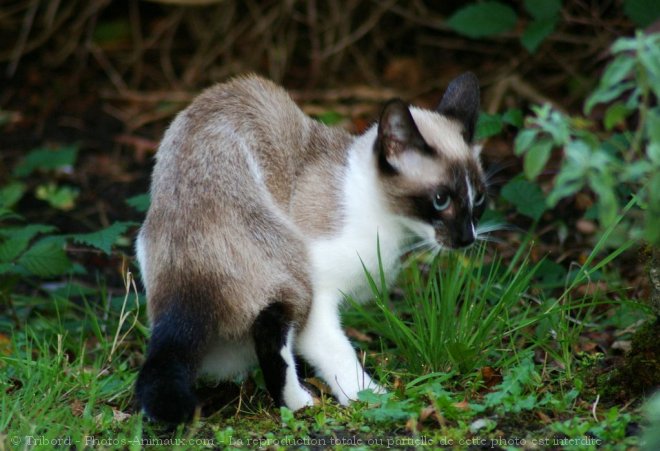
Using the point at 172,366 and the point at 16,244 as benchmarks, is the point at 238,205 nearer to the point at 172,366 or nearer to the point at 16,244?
the point at 172,366

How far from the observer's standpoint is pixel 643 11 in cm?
534

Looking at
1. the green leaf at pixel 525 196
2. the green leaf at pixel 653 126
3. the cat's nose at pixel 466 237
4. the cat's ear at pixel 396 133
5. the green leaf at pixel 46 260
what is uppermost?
the green leaf at pixel 653 126

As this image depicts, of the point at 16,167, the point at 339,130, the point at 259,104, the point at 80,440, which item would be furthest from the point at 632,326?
the point at 16,167

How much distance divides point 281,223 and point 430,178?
655 millimetres

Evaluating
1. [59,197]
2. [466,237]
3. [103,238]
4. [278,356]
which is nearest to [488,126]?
[466,237]

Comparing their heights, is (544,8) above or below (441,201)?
above

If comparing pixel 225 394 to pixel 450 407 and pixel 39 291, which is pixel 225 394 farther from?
pixel 39 291

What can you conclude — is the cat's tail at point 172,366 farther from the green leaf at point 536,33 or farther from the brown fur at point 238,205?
the green leaf at point 536,33

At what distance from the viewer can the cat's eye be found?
12.3 ft

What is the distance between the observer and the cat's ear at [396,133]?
365 centimetres

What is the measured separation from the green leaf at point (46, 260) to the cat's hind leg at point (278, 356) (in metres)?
1.40

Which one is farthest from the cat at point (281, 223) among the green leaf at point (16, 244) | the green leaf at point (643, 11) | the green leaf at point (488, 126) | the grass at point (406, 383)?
the green leaf at point (643, 11)

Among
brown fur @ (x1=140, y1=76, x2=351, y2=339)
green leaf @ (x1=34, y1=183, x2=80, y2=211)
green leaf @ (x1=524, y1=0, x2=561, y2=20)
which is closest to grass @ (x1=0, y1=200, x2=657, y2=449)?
brown fur @ (x1=140, y1=76, x2=351, y2=339)

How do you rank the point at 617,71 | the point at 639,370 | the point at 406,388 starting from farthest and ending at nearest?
the point at 406,388 < the point at 639,370 < the point at 617,71
